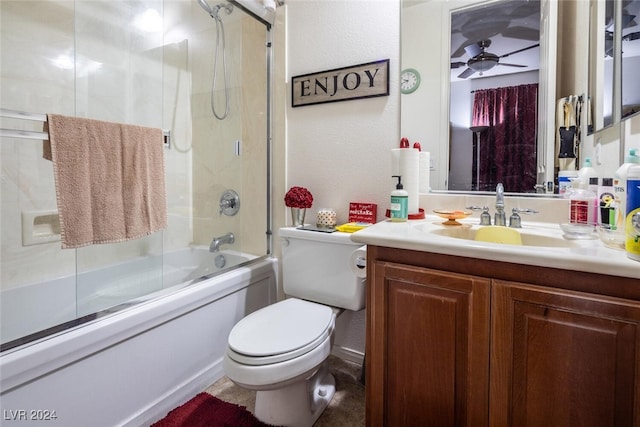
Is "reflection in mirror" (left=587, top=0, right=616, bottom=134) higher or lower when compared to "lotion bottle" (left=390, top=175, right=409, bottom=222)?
higher

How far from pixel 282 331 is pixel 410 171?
866 mm

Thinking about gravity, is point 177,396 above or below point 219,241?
below

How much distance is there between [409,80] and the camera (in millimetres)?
1555

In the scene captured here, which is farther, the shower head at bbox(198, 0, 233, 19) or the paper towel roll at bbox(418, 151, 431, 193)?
the shower head at bbox(198, 0, 233, 19)

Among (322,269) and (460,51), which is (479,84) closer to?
(460,51)

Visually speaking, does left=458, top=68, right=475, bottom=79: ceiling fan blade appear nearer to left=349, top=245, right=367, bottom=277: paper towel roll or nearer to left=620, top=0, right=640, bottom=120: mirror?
left=620, top=0, right=640, bottom=120: mirror

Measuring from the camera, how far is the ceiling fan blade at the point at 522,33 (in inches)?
51.5

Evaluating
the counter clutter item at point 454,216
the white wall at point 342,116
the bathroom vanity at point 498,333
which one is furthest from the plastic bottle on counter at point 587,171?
the white wall at point 342,116

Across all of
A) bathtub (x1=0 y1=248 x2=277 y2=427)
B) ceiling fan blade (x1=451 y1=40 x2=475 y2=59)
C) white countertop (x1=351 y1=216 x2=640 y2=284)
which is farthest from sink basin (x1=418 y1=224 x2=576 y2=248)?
bathtub (x1=0 y1=248 x2=277 y2=427)

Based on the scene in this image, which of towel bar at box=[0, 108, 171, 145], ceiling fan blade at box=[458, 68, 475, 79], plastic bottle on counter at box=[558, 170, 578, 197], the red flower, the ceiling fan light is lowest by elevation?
the red flower

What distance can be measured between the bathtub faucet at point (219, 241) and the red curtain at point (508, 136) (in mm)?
1387

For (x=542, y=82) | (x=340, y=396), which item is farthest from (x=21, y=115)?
(x=542, y=82)

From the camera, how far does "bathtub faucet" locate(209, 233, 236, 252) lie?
1960 mm

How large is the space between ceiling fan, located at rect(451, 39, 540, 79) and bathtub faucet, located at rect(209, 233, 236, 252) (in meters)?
1.50
